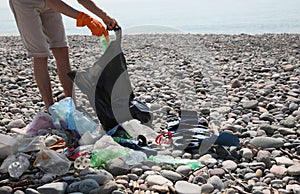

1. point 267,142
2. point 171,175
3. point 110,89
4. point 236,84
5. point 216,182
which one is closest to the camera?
point 216,182

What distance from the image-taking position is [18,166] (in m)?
2.58

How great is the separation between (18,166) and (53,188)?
0.41m

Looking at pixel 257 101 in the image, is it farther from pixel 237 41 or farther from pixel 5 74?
pixel 237 41

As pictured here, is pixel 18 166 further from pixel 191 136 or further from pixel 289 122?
pixel 289 122

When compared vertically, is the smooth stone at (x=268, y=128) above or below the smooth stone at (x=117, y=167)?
above

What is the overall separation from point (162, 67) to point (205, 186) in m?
4.02

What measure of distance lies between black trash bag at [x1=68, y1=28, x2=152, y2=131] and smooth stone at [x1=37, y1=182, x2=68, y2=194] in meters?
0.93

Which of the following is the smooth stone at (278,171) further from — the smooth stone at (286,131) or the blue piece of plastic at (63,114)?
the blue piece of plastic at (63,114)

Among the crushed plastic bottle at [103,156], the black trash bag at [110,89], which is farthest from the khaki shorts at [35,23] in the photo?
the crushed plastic bottle at [103,156]

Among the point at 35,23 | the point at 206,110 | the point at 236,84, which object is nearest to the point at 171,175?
the point at 206,110

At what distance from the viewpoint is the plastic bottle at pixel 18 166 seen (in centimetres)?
252

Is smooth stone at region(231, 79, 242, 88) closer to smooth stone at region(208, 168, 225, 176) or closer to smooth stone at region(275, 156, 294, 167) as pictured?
smooth stone at region(275, 156, 294, 167)

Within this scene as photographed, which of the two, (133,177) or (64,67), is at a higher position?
(64,67)

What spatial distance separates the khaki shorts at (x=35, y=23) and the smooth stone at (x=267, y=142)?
5.85 feet
